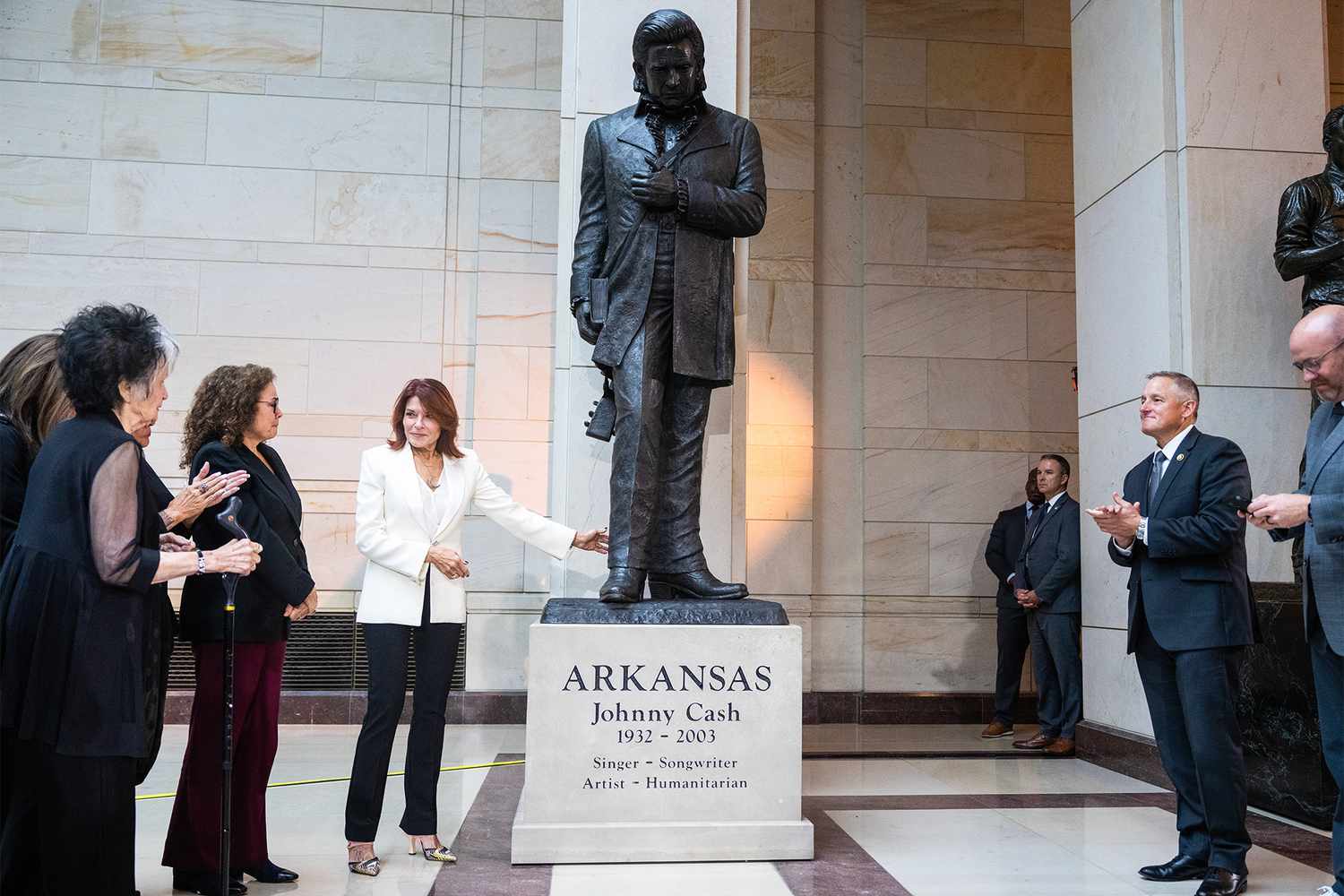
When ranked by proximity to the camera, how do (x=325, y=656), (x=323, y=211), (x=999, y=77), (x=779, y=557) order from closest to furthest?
(x=325, y=656) → (x=323, y=211) → (x=779, y=557) → (x=999, y=77)

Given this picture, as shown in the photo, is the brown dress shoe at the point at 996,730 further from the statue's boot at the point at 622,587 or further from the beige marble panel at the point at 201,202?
the beige marble panel at the point at 201,202

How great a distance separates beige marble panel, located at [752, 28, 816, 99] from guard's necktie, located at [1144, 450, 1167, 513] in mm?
6398

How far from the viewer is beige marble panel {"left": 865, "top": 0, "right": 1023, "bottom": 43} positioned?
10.5 meters

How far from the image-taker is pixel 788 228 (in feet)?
33.3

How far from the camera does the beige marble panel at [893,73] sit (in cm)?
1045

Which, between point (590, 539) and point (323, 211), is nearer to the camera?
point (590, 539)

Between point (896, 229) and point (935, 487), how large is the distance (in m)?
2.37

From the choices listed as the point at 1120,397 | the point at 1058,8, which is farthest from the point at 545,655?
the point at 1058,8

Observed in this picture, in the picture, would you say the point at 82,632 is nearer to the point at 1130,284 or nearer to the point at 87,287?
the point at 1130,284

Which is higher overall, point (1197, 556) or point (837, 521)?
point (837, 521)

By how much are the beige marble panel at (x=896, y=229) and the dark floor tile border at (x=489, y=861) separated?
20.3ft

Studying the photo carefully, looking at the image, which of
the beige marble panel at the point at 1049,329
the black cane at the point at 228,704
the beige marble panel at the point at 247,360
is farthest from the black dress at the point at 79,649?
the beige marble panel at the point at 1049,329

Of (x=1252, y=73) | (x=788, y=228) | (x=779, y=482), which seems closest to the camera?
(x=1252, y=73)

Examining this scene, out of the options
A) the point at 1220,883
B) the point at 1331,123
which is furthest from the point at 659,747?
the point at 1331,123
